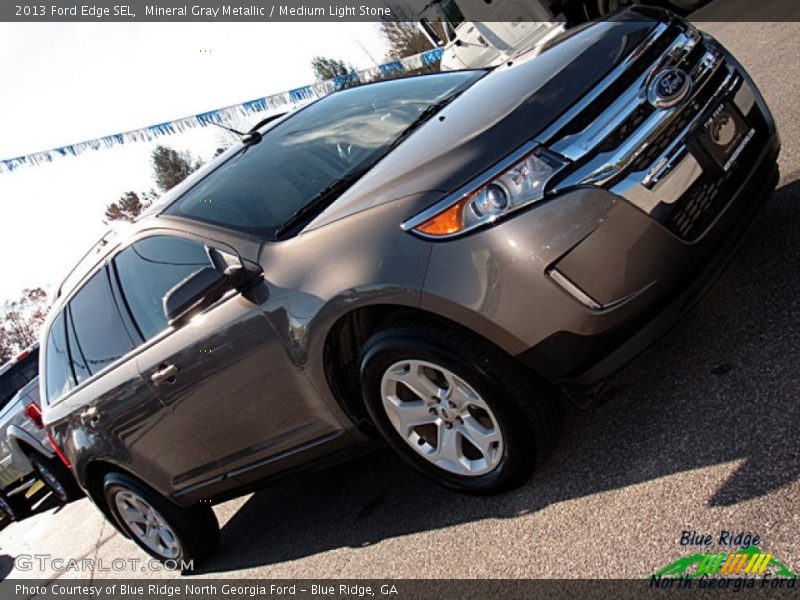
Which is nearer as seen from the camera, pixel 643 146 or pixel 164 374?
pixel 643 146

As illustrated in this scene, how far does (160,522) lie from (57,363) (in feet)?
3.86

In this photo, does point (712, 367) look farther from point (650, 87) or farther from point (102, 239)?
point (102, 239)

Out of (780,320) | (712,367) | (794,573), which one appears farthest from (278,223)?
(794,573)

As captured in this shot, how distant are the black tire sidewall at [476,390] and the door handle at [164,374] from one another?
1.07 m

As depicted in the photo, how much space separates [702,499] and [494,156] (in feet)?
4.26

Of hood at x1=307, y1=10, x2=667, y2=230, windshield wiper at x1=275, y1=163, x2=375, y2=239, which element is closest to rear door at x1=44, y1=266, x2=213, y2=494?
windshield wiper at x1=275, y1=163, x2=375, y2=239

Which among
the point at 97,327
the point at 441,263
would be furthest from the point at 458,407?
the point at 97,327

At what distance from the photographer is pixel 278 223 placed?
3219 millimetres

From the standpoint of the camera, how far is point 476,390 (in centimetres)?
265

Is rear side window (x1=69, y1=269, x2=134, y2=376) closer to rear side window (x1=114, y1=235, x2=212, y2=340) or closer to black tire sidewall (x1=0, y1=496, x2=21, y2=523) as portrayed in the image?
rear side window (x1=114, y1=235, x2=212, y2=340)

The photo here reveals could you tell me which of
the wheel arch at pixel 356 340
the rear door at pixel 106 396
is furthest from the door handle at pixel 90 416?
the wheel arch at pixel 356 340

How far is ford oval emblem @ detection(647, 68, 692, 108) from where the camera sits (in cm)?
265

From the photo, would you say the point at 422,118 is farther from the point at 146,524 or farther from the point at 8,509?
the point at 8,509

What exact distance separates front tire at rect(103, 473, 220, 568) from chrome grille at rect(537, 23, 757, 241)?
9.44 ft
